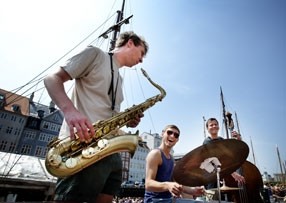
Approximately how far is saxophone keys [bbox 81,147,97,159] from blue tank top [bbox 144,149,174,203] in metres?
1.70

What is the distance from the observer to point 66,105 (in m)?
1.61

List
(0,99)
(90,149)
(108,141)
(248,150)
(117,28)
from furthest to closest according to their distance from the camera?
(0,99), (117,28), (248,150), (108,141), (90,149)

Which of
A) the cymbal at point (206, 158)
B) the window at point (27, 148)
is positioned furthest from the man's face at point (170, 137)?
the window at point (27, 148)

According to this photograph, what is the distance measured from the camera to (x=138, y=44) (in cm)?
277

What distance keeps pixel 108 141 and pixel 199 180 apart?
1954 mm

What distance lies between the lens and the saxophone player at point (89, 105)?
1593 millimetres

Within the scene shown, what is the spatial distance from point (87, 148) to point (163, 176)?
180 cm

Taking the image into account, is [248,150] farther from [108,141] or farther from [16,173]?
[16,173]

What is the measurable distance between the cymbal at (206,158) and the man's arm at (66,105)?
6.04 ft

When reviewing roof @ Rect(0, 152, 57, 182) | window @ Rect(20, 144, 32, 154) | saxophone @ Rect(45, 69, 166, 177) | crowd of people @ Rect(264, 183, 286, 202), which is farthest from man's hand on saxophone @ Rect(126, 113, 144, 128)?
window @ Rect(20, 144, 32, 154)

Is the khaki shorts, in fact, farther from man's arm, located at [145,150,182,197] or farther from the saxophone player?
man's arm, located at [145,150,182,197]

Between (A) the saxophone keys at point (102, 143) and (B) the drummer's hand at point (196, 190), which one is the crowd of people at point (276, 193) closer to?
(B) the drummer's hand at point (196, 190)

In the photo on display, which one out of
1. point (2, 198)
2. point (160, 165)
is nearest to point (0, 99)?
point (2, 198)

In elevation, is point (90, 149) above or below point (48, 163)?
above
